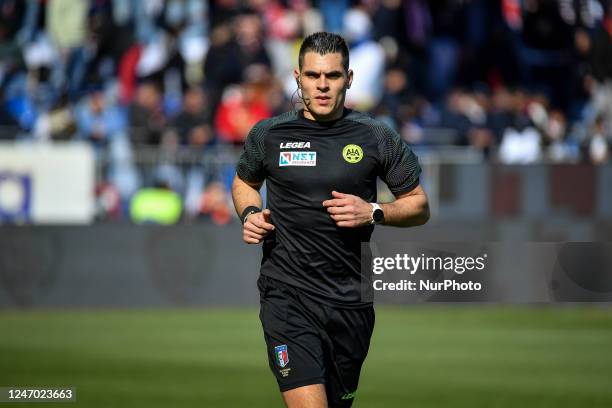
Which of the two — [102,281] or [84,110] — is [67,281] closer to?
[102,281]

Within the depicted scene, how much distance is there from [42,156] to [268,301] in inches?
493

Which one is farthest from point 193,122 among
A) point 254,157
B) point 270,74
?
point 254,157

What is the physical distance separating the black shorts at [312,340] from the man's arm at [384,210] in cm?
53

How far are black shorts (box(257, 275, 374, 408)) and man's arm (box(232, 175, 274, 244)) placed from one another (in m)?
0.38

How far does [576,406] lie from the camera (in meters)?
11.3

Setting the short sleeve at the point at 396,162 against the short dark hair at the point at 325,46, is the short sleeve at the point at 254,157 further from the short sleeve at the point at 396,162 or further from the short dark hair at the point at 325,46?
the short sleeve at the point at 396,162

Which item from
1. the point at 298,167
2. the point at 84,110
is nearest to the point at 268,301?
the point at 298,167

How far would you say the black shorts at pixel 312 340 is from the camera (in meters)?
6.92

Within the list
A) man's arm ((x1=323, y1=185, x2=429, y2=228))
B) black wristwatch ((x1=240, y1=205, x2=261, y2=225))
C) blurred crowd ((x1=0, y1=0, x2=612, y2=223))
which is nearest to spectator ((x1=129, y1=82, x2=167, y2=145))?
blurred crowd ((x1=0, y1=0, x2=612, y2=223))

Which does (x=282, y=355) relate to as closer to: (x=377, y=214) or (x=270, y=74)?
(x=377, y=214)

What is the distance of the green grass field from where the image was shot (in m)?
11.8

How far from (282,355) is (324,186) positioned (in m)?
0.91

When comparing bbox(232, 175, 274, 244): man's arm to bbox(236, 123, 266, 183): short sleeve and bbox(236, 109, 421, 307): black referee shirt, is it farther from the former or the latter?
bbox(236, 109, 421, 307): black referee shirt

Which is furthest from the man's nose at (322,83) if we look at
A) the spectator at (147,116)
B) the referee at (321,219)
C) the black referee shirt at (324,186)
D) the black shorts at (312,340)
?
the spectator at (147,116)
